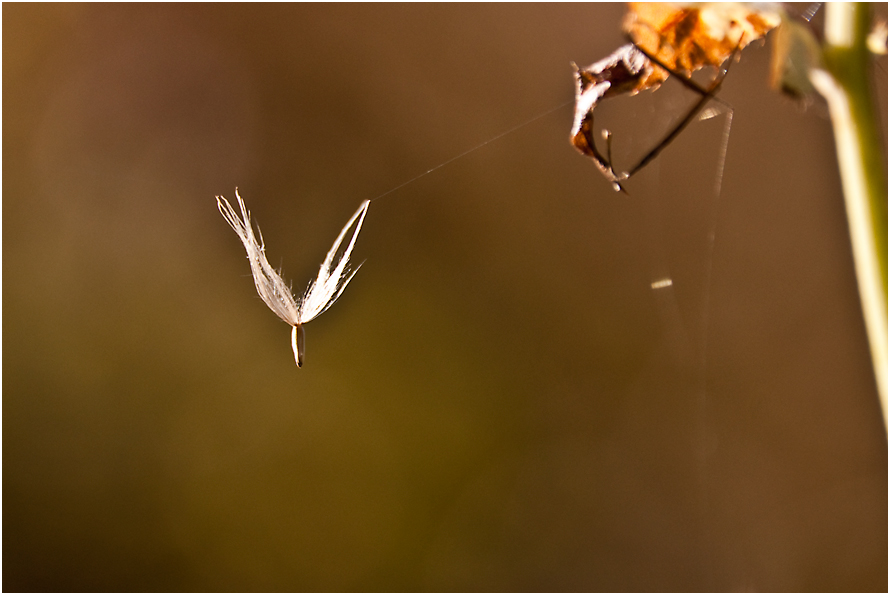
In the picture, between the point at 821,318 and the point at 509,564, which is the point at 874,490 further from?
the point at 509,564

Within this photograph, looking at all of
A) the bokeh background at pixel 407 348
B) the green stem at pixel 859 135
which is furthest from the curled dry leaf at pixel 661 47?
the bokeh background at pixel 407 348

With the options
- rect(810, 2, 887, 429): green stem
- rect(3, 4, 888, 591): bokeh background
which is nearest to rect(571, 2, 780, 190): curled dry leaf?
rect(810, 2, 887, 429): green stem

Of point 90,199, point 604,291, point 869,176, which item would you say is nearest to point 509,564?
point 604,291

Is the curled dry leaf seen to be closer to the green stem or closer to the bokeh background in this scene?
the green stem

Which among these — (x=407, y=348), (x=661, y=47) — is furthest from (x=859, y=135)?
(x=407, y=348)

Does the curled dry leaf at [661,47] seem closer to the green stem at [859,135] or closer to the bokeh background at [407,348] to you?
the green stem at [859,135]

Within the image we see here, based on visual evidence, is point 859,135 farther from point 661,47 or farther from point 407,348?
point 407,348
